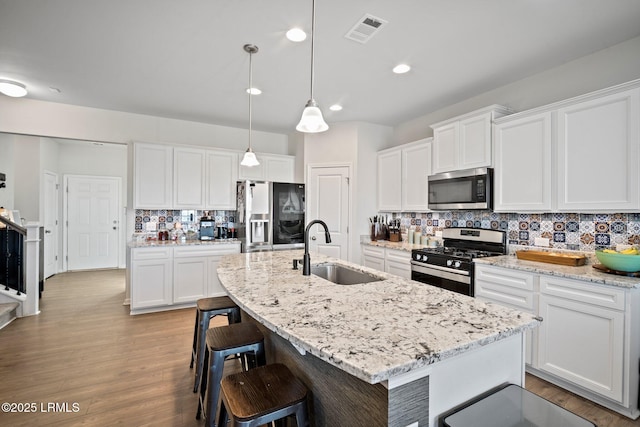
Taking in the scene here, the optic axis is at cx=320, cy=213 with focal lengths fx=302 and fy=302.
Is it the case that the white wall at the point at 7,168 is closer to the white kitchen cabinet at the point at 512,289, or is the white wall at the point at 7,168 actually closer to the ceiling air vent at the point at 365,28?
the ceiling air vent at the point at 365,28

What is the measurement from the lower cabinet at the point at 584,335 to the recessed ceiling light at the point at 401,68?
6.63 feet

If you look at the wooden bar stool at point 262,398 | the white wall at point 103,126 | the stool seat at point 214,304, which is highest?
the white wall at point 103,126

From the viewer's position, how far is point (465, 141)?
323 cm

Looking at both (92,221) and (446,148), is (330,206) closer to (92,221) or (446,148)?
(446,148)

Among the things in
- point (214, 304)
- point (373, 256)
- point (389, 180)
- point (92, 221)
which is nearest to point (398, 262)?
point (373, 256)

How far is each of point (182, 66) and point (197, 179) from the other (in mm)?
1865

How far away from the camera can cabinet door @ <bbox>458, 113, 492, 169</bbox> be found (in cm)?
303

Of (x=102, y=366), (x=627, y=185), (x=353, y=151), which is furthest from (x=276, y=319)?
(x=353, y=151)

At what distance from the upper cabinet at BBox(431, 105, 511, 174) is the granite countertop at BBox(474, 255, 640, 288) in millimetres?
995

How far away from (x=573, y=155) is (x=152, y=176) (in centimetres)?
466

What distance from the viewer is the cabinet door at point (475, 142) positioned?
3025mm

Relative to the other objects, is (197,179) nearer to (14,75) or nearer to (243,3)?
(14,75)

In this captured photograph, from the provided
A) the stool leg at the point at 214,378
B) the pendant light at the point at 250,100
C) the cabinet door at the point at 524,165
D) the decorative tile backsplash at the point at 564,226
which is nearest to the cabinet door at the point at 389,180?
the decorative tile backsplash at the point at 564,226

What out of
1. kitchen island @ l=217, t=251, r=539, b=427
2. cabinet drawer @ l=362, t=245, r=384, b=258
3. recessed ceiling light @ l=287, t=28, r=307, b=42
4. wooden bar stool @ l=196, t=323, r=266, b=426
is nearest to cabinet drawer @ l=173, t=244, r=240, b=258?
cabinet drawer @ l=362, t=245, r=384, b=258
